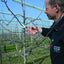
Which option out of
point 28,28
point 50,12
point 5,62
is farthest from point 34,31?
point 5,62

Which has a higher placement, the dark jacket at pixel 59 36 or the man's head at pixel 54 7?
the man's head at pixel 54 7

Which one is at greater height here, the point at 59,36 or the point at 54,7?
the point at 54,7

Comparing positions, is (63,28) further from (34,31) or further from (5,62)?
(5,62)

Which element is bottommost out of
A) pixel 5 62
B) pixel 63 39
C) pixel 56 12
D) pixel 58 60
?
pixel 5 62

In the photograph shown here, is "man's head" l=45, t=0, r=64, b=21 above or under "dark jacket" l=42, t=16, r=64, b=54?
above

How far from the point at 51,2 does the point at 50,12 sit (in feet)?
0.18

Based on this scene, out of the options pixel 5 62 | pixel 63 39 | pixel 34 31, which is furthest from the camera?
pixel 5 62

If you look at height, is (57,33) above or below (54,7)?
below

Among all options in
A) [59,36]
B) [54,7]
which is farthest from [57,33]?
[54,7]

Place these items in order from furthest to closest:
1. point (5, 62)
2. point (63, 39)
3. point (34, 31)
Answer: point (5, 62) → point (34, 31) → point (63, 39)

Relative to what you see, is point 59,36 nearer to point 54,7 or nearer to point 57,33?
A: point 57,33

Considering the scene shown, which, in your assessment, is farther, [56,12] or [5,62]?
[5,62]

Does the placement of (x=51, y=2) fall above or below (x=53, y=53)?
above

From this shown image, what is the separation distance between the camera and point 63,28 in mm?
501
